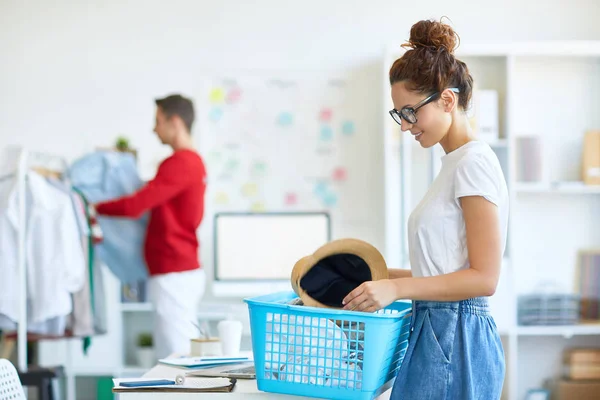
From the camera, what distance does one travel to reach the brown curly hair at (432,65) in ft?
5.37

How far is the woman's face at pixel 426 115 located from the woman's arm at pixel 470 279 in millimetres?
182

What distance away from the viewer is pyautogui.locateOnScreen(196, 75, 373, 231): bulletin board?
476cm

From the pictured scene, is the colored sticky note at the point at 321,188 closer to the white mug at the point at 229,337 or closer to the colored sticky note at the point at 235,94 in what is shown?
the colored sticky note at the point at 235,94

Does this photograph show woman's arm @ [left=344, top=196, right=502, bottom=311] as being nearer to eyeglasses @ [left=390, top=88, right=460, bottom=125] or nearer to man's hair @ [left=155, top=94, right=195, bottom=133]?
eyeglasses @ [left=390, top=88, right=460, bottom=125]

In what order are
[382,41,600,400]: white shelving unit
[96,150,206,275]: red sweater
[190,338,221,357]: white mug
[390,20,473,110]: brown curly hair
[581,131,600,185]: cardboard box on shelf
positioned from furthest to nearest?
[382,41,600,400]: white shelving unit
[581,131,600,185]: cardboard box on shelf
[96,150,206,275]: red sweater
[190,338,221,357]: white mug
[390,20,473,110]: brown curly hair

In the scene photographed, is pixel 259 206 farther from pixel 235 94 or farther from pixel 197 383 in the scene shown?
pixel 197 383

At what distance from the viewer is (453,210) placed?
1.62 meters

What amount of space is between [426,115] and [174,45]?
11.0ft

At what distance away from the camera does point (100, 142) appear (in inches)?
188

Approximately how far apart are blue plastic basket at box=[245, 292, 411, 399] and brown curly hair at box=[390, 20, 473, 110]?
0.47 metres

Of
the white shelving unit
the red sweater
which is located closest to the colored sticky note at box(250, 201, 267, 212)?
the white shelving unit

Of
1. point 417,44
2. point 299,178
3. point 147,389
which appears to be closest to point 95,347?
point 299,178

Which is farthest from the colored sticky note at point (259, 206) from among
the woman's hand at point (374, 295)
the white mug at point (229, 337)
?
the woman's hand at point (374, 295)

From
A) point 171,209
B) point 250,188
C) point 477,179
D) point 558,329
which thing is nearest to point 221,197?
point 250,188
